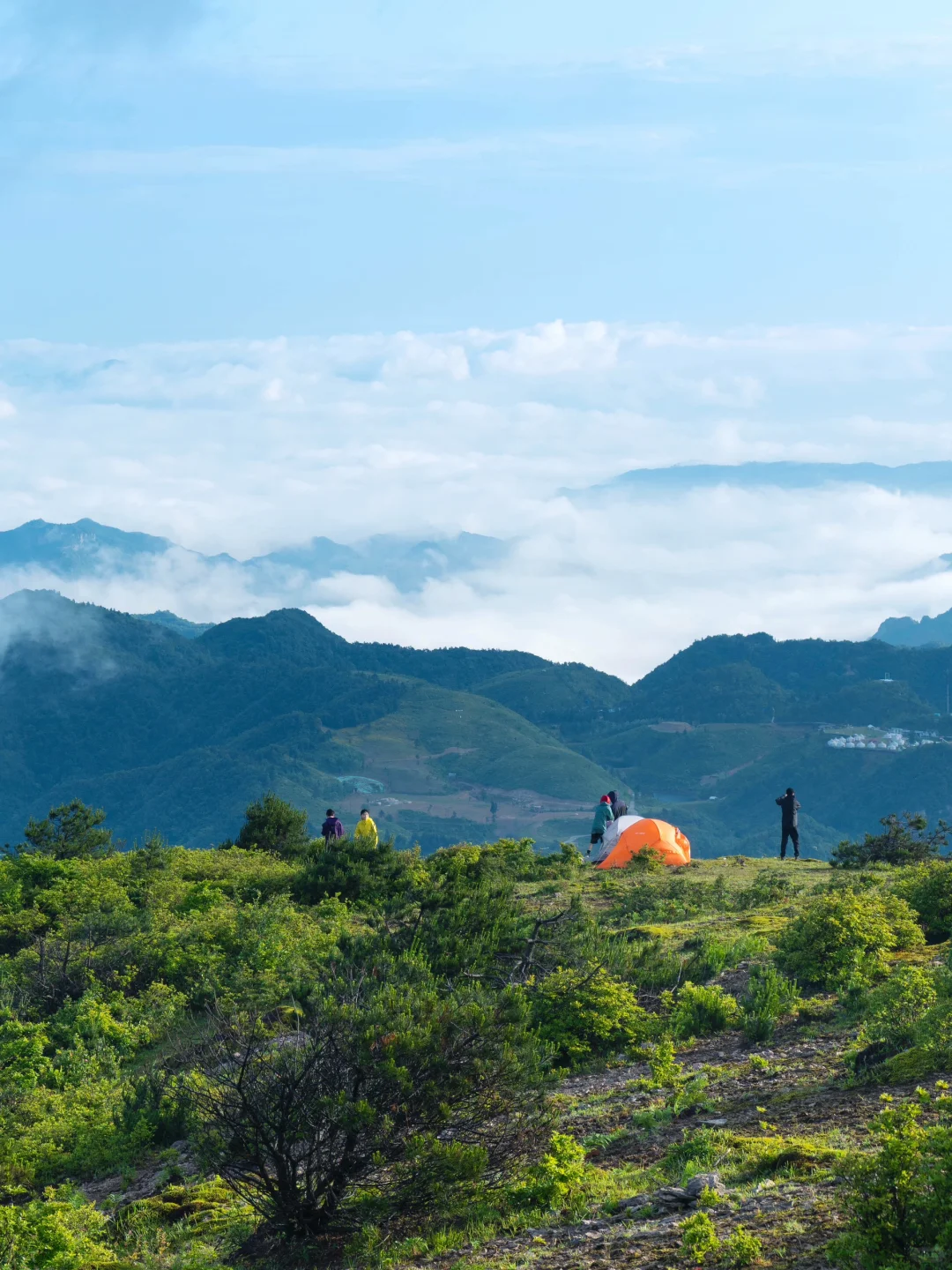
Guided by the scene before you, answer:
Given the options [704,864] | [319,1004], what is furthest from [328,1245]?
[704,864]

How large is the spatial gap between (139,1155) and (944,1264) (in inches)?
330

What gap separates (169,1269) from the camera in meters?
9.32

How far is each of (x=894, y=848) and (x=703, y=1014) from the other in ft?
44.5

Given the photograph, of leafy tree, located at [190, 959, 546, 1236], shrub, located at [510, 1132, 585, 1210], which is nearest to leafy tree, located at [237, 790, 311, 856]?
leafy tree, located at [190, 959, 546, 1236]

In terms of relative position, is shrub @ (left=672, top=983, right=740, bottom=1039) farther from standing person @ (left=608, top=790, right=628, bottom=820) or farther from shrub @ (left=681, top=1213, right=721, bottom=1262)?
standing person @ (left=608, top=790, right=628, bottom=820)

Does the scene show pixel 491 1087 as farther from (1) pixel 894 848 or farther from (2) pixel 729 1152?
(1) pixel 894 848

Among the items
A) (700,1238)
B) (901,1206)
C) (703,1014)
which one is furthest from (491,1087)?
(703,1014)

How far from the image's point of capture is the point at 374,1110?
9.21m

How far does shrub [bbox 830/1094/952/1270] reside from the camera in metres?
6.94

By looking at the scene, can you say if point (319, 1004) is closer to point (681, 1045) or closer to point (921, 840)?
point (681, 1045)

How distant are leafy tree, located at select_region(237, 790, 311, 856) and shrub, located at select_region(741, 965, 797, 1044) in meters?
16.1

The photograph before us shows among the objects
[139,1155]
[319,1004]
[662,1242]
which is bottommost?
[139,1155]

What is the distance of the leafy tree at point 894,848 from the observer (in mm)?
25609

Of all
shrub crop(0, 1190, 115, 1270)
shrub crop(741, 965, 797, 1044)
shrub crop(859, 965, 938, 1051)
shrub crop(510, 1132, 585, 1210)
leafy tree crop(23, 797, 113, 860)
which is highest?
leafy tree crop(23, 797, 113, 860)
